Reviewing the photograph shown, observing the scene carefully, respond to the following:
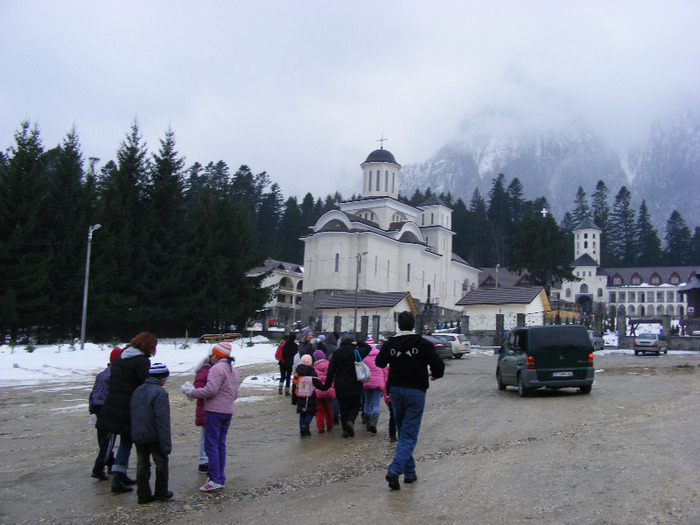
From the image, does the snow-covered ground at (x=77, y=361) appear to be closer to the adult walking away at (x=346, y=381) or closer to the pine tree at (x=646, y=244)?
the adult walking away at (x=346, y=381)

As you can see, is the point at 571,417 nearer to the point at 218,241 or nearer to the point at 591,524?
the point at 591,524

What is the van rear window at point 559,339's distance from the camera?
15359 mm

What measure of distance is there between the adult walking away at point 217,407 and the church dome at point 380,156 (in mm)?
64043

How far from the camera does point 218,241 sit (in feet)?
145

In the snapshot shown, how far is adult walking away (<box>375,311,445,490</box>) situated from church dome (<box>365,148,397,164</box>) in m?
63.9

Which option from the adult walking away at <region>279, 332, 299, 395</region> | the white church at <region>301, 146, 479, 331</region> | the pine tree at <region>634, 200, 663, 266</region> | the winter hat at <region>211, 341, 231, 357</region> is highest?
the pine tree at <region>634, 200, 663, 266</region>

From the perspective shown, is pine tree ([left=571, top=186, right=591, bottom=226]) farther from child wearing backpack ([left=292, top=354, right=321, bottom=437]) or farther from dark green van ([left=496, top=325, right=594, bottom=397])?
child wearing backpack ([left=292, top=354, right=321, bottom=437])

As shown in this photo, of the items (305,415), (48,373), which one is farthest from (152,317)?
(305,415)

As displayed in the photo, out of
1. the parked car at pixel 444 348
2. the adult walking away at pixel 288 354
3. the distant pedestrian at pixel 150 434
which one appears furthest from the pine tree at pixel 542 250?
the distant pedestrian at pixel 150 434

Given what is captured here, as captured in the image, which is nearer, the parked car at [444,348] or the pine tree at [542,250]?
the parked car at [444,348]

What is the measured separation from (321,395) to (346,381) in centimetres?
78

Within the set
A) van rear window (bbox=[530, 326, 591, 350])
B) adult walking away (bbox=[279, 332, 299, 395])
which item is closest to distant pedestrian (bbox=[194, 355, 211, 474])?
adult walking away (bbox=[279, 332, 299, 395])

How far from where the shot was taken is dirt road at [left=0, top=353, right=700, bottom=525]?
6074 mm

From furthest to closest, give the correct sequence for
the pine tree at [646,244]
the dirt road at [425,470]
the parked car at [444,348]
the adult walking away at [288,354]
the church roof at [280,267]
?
the pine tree at [646,244] → the church roof at [280,267] → the parked car at [444,348] → the adult walking away at [288,354] → the dirt road at [425,470]
